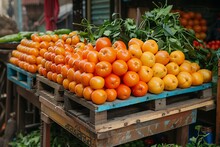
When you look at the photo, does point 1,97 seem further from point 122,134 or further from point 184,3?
point 184,3

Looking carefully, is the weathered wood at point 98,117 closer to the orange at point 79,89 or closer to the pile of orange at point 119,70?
the pile of orange at point 119,70

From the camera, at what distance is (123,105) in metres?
2.57

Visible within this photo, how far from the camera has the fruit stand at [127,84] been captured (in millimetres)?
2549

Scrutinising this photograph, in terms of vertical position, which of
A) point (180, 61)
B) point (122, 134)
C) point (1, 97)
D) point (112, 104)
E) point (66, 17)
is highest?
point (66, 17)

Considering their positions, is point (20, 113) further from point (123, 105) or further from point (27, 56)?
point (123, 105)

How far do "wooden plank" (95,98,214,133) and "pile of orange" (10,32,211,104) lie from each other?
209 mm

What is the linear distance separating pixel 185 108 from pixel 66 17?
900cm

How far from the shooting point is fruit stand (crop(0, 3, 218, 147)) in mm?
2549

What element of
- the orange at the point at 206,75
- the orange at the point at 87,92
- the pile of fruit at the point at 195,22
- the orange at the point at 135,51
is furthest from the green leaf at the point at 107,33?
the pile of fruit at the point at 195,22

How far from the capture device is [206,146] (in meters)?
3.16

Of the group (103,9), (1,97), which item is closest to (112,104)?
(1,97)

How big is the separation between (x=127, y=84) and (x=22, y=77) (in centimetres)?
241

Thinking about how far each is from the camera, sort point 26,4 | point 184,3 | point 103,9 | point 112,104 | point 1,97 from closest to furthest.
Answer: point 112,104, point 1,97, point 184,3, point 103,9, point 26,4

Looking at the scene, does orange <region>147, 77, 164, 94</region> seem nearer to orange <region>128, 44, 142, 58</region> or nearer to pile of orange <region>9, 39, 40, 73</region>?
orange <region>128, 44, 142, 58</region>
